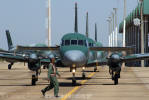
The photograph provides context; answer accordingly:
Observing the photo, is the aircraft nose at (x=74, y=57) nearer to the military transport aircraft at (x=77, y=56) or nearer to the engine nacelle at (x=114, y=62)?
Result: the military transport aircraft at (x=77, y=56)

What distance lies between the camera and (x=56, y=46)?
97.0 feet

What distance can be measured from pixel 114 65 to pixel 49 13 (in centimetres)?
4004

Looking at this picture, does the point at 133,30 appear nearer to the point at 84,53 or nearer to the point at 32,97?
the point at 84,53

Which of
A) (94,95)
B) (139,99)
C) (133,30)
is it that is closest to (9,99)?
(94,95)

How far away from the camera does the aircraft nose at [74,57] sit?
2461cm

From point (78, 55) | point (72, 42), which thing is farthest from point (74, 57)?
point (72, 42)

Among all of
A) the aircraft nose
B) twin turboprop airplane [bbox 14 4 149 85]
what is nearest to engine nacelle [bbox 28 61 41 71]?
twin turboprop airplane [bbox 14 4 149 85]

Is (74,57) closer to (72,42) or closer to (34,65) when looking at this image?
(72,42)

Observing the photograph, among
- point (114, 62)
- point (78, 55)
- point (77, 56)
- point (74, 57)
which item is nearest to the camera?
point (74, 57)

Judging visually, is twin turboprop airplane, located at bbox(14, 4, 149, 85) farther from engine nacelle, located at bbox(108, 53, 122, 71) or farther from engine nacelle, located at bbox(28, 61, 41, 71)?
engine nacelle, located at bbox(28, 61, 41, 71)

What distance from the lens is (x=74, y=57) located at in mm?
24656

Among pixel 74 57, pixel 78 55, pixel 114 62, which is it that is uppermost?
pixel 78 55

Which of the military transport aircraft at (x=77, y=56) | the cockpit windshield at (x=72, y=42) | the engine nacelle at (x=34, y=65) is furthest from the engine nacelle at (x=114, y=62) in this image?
the engine nacelle at (x=34, y=65)

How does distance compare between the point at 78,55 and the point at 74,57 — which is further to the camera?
the point at 78,55
